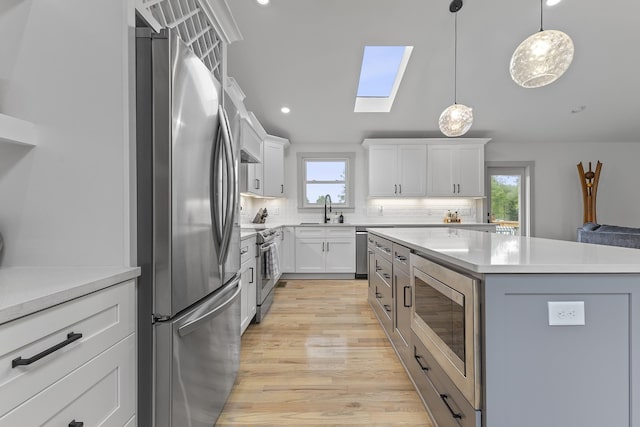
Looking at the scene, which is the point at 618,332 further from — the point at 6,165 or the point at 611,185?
the point at 611,185

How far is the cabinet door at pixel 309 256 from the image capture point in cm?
474

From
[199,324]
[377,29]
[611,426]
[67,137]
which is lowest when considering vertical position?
[611,426]

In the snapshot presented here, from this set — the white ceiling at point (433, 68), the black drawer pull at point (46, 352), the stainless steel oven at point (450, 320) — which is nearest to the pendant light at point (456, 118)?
the white ceiling at point (433, 68)

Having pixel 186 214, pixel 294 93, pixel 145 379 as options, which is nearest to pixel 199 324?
pixel 145 379

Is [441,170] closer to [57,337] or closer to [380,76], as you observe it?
[380,76]

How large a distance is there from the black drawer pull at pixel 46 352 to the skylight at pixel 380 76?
152 inches

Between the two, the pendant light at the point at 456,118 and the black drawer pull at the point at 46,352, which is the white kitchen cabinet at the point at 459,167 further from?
the black drawer pull at the point at 46,352

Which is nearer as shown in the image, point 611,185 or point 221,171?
point 221,171

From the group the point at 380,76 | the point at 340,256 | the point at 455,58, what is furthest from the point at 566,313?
the point at 380,76

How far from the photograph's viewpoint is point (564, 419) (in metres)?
1.00

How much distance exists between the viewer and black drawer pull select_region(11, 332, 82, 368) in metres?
Answer: 0.63

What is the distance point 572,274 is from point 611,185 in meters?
6.30

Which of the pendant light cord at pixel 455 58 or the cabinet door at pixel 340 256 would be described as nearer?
the pendant light cord at pixel 455 58

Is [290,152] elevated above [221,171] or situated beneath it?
elevated above
